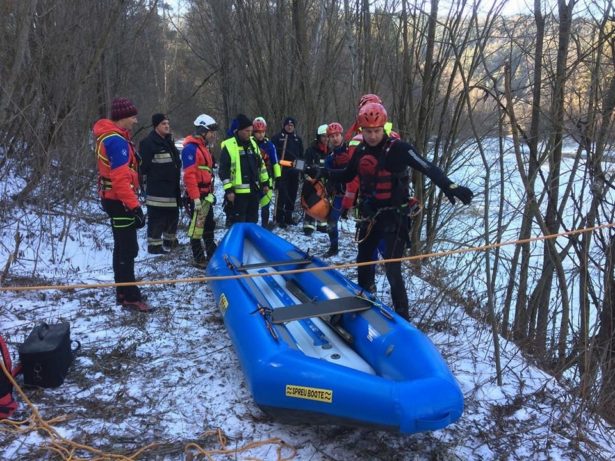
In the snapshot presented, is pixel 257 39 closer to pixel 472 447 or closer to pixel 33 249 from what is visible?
pixel 33 249

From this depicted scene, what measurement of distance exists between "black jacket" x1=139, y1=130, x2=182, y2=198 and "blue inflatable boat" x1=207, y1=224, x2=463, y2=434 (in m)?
1.99

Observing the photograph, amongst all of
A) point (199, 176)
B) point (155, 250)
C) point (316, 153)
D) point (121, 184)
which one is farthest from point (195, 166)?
point (316, 153)

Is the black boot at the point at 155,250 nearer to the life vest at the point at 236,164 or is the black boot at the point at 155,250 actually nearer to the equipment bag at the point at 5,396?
the life vest at the point at 236,164

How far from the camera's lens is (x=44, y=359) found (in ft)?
9.68

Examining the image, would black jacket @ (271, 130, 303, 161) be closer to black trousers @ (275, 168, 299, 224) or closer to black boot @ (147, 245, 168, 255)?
black trousers @ (275, 168, 299, 224)

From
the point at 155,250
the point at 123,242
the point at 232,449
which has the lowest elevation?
the point at 232,449

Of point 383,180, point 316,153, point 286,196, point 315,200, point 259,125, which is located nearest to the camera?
point 383,180

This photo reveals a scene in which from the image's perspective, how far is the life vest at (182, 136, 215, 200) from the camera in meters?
5.26

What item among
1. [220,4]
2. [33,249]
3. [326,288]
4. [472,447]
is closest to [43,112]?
[33,249]

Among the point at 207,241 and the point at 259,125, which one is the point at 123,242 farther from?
the point at 259,125

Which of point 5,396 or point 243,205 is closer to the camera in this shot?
point 5,396

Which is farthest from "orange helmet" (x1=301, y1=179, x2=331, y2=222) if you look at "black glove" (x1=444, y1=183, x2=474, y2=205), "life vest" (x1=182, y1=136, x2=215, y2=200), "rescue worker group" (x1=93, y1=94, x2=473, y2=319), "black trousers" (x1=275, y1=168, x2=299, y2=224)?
"black trousers" (x1=275, y1=168, x2=299, y2=224)

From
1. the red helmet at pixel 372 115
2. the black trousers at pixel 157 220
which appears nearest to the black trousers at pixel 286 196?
the black trousers at pixel 157 220

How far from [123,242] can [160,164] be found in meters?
1.67
